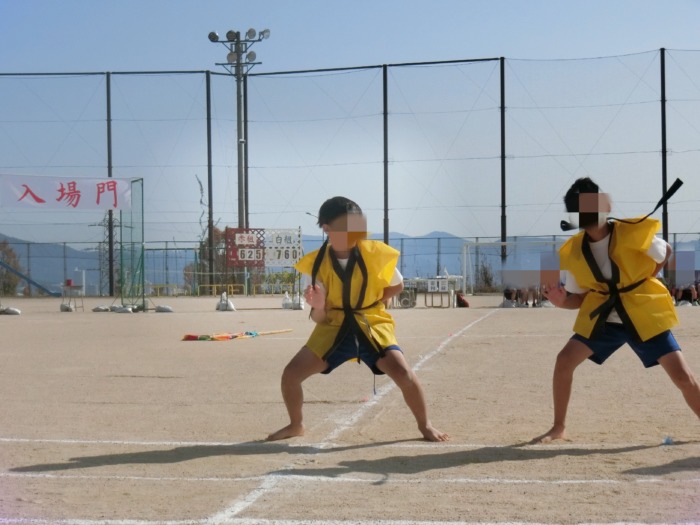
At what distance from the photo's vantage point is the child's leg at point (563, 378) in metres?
6.55

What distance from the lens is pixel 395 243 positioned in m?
48.1

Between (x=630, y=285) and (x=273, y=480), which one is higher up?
(x=630, y=285)

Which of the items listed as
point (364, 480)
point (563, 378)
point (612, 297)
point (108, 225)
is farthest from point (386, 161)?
point (364, 480)

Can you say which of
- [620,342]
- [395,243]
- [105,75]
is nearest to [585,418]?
[620,342]

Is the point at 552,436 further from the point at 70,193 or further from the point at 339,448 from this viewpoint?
the point at 70,193

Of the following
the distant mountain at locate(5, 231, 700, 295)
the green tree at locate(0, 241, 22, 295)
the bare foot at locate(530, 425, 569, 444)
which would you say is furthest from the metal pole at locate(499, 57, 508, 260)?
the bare foot at locate(530, 425, 569, 444)

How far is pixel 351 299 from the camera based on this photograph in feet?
21.8

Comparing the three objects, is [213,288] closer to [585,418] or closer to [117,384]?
[117,384]

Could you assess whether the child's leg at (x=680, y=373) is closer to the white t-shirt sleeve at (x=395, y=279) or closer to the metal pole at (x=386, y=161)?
the white t-shirt sleeve at (x=395, y=279)

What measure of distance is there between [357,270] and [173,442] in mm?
1723

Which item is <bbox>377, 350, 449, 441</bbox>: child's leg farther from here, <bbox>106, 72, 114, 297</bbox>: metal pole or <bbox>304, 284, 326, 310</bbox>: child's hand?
<bbox>106, 72, 114, 297</bbox>: metal pole

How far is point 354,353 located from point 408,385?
0.41m

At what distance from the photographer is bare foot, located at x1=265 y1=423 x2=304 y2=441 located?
22.8 ft

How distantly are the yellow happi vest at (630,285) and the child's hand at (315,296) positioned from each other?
160 centimetres
